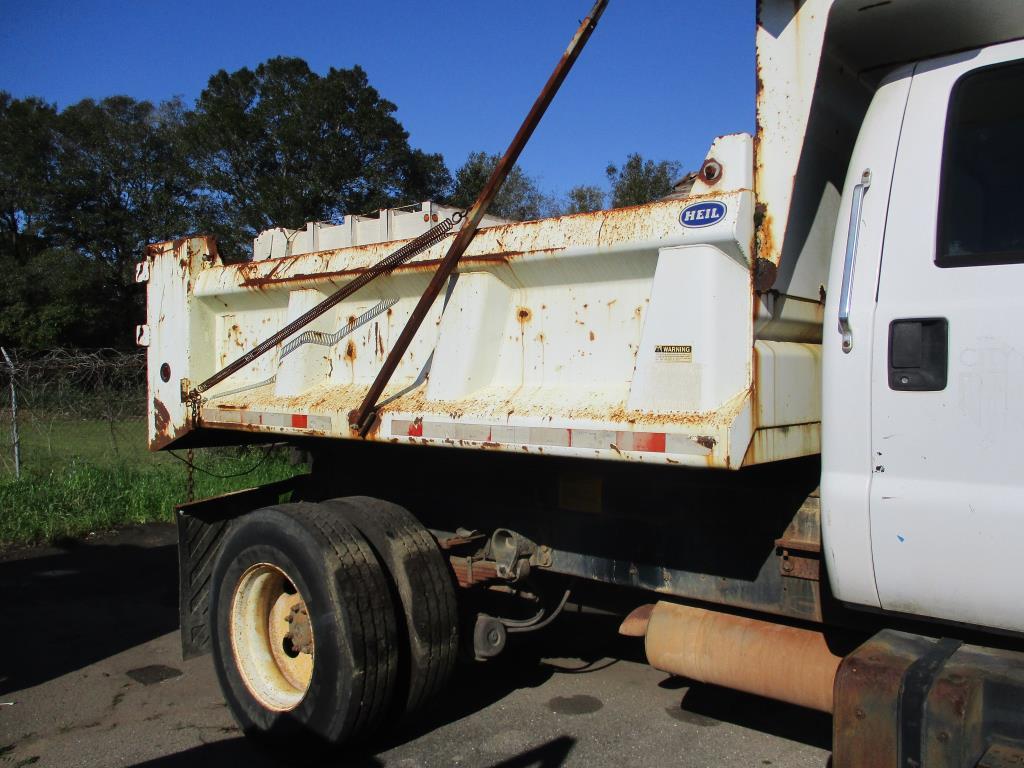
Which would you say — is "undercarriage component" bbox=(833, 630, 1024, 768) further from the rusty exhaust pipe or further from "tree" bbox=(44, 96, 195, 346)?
"tree" bbox=(44, 96, 195, 346)

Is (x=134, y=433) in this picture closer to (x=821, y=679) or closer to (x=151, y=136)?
(x=821, y=679)

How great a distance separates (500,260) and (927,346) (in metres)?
1.68

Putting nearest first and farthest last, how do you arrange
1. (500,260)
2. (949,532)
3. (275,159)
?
(949,532), (500,260), (275,159)

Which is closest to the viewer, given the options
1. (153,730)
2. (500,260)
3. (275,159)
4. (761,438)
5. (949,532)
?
(949,532)

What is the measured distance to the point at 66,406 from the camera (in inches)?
390

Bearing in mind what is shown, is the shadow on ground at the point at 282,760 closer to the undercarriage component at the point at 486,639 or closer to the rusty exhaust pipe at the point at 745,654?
the undercarriage component at the point at 486,639

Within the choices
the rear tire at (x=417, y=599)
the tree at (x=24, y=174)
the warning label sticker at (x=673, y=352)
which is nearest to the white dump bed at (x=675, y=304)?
the warning label sticker at (x=673, y=352)

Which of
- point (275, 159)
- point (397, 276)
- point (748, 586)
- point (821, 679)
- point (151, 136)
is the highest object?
Result: point (151, 136)

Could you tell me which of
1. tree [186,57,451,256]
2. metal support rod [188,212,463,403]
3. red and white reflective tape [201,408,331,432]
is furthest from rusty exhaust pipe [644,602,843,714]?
tree [186,57,451,256]

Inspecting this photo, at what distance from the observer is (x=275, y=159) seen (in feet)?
116

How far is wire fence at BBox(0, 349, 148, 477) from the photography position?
31.6 feet

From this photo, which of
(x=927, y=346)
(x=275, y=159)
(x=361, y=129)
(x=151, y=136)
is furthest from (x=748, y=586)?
(x=151, y=136)

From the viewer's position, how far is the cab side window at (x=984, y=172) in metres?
2.53

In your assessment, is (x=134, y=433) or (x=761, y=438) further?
(x=134, y=433)
